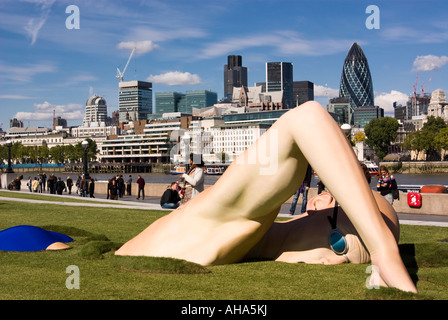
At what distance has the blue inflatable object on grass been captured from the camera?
27.9 feet

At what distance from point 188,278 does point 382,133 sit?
13616 centimetres

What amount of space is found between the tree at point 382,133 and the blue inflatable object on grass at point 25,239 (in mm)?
134070

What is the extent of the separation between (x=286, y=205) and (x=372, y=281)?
61.4 feet

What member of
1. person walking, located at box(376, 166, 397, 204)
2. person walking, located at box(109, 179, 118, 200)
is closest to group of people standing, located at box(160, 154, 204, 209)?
person walking, located at box(376, 166, 397, 204)

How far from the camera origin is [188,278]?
612 cm

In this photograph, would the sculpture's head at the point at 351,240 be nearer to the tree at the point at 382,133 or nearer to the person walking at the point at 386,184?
the person walking at the point at 386,184

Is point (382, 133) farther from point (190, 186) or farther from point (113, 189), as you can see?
point (190, 186)

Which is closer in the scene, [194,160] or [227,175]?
[227,175]

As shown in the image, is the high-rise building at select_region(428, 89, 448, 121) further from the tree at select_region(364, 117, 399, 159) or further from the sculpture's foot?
the sculpture's foot

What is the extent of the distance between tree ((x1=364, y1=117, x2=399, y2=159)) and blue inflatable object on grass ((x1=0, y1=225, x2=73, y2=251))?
440 feet

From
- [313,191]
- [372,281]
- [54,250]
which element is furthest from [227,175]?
[313,191]
